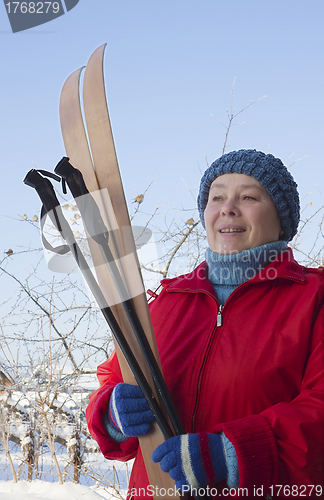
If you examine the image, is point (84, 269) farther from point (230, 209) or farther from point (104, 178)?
point (230, 209)

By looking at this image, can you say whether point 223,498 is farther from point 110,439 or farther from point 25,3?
point 25,3

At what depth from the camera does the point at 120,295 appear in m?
0.85

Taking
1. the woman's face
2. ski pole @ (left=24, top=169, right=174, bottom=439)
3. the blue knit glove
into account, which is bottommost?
the blue knit glove

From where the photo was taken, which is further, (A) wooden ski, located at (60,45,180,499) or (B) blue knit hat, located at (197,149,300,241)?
(B) blue knit hat, located at (197,149,300,241)

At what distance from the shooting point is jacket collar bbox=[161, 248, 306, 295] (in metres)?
0.93

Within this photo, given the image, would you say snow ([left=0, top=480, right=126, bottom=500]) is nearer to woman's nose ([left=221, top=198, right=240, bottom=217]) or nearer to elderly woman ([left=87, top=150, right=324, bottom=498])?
elderly woman ([left=87, top=150, right=324, bottom=498])

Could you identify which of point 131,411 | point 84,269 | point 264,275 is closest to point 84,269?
point 84,269

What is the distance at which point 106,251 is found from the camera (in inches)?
33.2

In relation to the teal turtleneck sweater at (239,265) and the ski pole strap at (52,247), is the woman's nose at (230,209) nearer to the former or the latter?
the teal turtleneck sweater at (239,265)

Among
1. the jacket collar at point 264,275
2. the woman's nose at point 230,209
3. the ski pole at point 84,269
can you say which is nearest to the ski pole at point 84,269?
the ski pole at point 84,269

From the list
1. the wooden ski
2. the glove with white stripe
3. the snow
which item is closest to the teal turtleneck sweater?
the wooden ski

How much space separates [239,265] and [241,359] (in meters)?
0.25

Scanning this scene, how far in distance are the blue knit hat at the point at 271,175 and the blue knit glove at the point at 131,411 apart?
Result: 0.62 meters

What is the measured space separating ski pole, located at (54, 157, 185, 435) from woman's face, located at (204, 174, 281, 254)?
1.08 ft
